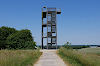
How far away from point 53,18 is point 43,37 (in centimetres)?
598

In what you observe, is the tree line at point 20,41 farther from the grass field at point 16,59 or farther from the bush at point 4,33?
the grass field at point 16,59

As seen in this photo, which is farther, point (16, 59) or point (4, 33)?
point (4, 33)

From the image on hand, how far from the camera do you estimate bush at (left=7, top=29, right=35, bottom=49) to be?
148 ft

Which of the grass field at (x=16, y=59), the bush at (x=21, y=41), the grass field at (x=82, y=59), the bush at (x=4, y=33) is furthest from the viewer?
the bush at (x=4, y=33)

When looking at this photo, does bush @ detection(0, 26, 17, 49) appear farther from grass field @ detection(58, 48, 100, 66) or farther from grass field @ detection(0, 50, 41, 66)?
grass field @ detection(58, 48, 100, 66)

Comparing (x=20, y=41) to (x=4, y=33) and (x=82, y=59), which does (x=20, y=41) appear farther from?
(x=82, y=59)

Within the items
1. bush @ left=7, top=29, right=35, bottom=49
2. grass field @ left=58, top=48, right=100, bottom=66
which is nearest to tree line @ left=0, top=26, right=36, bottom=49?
bush @ left=7, top=29, right=35, bottom=49

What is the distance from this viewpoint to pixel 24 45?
4591 cm

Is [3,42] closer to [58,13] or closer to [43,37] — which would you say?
[43,37]

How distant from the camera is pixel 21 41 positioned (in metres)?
45.1

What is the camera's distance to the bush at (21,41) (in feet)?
148

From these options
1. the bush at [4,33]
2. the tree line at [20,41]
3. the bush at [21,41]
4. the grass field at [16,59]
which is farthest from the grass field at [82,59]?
the bush at [4,33]

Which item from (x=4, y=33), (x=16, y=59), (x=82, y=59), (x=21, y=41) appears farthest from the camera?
(x=4, y=33)

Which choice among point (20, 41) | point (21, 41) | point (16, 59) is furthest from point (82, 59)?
point (20, 41)
